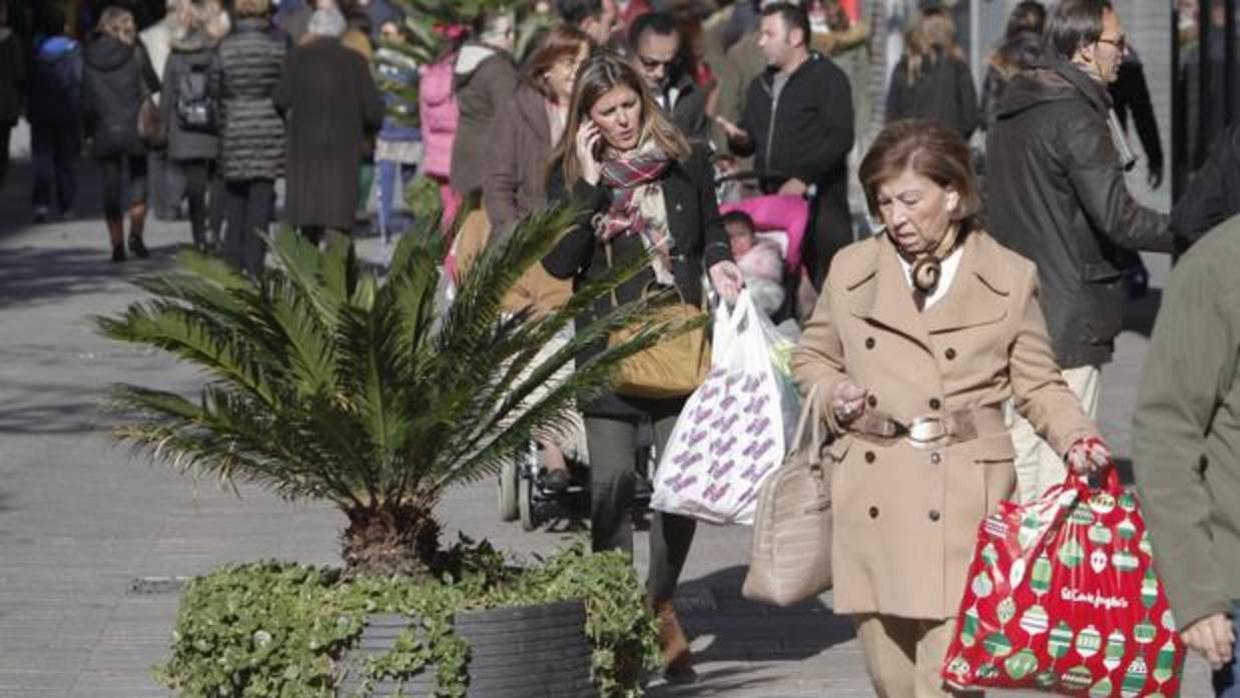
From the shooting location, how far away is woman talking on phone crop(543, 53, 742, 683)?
25.5ft

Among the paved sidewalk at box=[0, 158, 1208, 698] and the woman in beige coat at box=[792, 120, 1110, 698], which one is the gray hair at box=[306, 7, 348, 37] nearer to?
the paved sidewalk at box=[0, 158, 1208, 698]

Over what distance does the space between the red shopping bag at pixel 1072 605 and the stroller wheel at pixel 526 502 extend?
5.13 meters

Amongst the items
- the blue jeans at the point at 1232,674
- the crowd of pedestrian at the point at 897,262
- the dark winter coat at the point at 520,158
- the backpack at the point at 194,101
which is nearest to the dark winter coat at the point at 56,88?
the backpack at the point at 194,101

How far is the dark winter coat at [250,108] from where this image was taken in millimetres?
18391

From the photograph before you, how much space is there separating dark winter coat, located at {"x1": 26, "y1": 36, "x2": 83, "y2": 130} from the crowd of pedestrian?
9643mm

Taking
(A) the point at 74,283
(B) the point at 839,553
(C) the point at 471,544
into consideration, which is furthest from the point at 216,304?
(A) the point at 74,283

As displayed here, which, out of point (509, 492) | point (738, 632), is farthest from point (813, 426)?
point (509, 492)

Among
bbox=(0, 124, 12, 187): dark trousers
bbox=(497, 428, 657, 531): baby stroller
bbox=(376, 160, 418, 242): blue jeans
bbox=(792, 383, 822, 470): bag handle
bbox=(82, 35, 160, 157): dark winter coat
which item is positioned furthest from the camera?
bbox=(0, 124, 12, 187): dark trousers

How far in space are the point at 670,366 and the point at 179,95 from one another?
1338cm

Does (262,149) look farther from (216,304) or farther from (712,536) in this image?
(216,304)

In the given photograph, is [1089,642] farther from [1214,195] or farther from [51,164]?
[51,164]

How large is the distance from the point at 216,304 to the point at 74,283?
14.3 m

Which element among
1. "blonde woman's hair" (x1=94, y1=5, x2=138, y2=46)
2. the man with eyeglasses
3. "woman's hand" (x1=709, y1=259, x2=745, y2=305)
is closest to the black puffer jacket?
"woman's hand" (x1=709, y1=259, x2=745, y2=305)

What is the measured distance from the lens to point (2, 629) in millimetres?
8953
